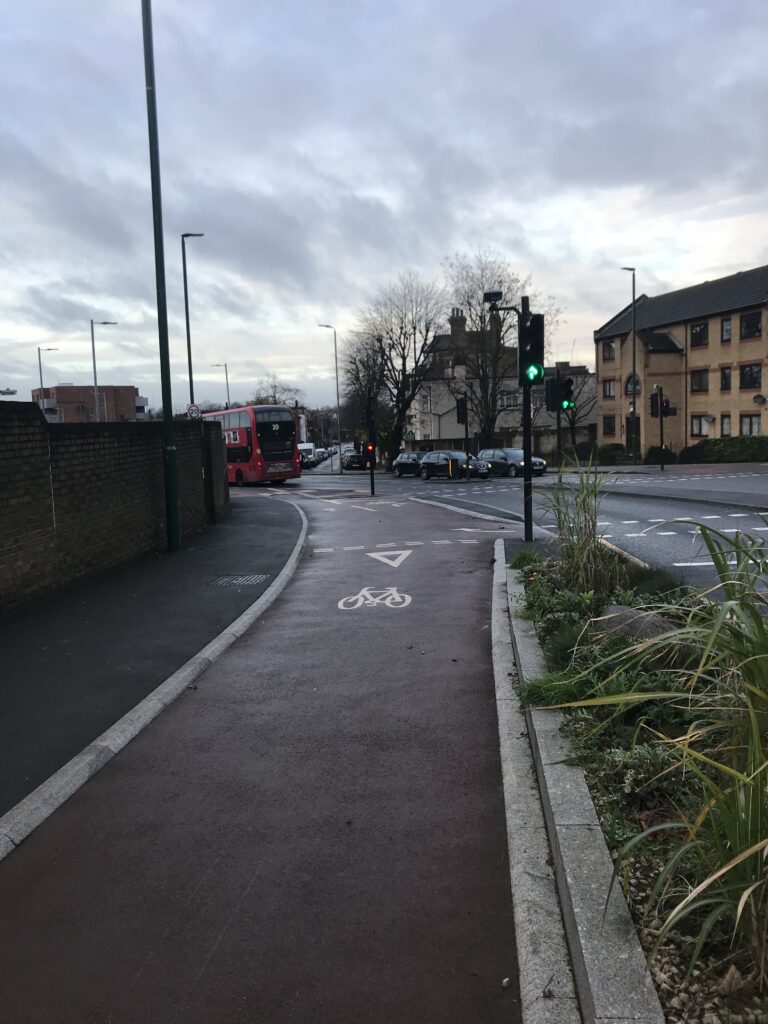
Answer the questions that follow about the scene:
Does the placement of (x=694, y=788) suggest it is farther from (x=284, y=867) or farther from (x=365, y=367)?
(x=365, y=367)

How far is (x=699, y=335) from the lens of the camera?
5050 cm

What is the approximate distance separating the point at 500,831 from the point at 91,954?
186 cm

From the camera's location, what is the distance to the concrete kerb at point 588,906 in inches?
95.3

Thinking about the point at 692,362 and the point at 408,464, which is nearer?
the point at 692,362

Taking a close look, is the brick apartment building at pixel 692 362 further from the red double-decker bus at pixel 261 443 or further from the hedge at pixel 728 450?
the red double-decker bus at pixel 261 443

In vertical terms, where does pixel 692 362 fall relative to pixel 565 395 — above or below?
above

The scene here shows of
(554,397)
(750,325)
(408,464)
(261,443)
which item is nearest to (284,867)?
(554,397)

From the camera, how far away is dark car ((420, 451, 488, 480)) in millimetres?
43406

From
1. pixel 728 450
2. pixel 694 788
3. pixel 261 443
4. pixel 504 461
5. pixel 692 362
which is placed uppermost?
pixel 692 362

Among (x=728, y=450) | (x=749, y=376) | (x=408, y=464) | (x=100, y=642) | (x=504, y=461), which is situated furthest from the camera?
(x=408, y=464)

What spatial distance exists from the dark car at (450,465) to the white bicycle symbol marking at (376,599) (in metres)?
33.0

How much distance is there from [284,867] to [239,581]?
304 inches

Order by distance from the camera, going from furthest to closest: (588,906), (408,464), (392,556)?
(408,464), (392,556), (588,906)

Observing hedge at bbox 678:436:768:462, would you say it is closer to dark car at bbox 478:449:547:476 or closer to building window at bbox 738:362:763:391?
building window at bbox 738:362:763:391
